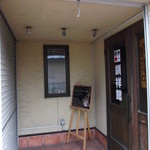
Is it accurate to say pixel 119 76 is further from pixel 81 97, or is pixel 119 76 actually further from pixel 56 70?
pixel 56 70

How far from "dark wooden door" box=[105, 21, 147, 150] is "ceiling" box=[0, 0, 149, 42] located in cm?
27

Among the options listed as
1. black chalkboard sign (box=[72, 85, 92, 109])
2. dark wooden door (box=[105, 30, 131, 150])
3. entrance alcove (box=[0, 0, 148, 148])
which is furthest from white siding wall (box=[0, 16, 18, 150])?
dark wooden door (box=[105, 30, 131, 150])

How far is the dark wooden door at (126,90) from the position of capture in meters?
2.25

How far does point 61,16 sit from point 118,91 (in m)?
1.55

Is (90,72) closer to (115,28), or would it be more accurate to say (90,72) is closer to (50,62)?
(50,62)

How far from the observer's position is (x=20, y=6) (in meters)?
1.96

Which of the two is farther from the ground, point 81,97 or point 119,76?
point 119,76

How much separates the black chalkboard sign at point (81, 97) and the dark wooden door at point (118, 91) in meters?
0.52

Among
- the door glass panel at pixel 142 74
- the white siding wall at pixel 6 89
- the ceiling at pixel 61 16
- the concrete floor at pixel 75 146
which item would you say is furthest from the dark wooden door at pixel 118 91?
the white siding wall at pixel 6 89

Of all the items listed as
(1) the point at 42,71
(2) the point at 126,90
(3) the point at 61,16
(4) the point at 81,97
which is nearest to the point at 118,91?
(2) the point at 126,90

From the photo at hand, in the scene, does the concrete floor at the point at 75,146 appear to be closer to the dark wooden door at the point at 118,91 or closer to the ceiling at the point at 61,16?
the dark wooden door at the point at 118,91

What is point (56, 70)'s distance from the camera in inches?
150

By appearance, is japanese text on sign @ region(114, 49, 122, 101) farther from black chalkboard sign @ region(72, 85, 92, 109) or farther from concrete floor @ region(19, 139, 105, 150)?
concrete floor @ region(19, 139, 105, 150)

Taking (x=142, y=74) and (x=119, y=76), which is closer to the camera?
(x=142, y=74)
